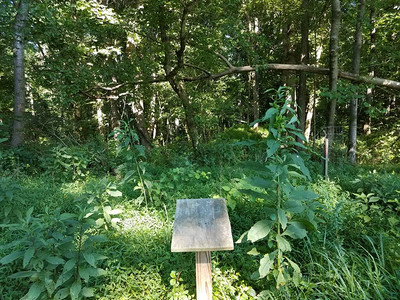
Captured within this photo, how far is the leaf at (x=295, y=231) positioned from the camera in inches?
71.6

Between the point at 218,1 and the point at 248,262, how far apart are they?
6.86 metres

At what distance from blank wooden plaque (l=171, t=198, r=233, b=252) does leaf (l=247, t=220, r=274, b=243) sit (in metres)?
0.16

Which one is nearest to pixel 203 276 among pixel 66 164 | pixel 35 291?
pixel 35 291

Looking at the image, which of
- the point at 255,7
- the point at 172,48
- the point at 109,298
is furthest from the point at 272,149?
the point at 255,7

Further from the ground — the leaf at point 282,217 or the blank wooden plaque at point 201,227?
the leaf at point 282,217

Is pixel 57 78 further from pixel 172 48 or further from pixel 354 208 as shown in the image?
pixel 354 208

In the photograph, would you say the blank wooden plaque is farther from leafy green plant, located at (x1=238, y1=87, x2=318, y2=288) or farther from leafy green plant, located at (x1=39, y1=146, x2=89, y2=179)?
leafy green plant, located at (x1=39, y1=146, x2=89, y2=179)

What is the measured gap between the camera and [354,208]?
10.3ft

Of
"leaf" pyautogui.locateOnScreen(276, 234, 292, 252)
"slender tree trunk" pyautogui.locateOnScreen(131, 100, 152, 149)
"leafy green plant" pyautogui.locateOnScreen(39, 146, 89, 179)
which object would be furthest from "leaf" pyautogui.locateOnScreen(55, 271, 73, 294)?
"slender tree trunk" pyautogui.locateOnScreen(131, 100, 152, 149)

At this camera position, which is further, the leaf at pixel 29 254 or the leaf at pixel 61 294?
the leaf at pixel 61 294

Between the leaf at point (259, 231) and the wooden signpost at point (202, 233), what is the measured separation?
160mm

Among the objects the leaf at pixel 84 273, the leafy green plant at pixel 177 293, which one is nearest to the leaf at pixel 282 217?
the leafy green plant at pixel 177 293

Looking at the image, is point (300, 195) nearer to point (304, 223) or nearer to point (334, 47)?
point (304, 223)

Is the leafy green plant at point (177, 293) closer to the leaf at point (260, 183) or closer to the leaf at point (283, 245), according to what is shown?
the leaf at point (283, 245)
